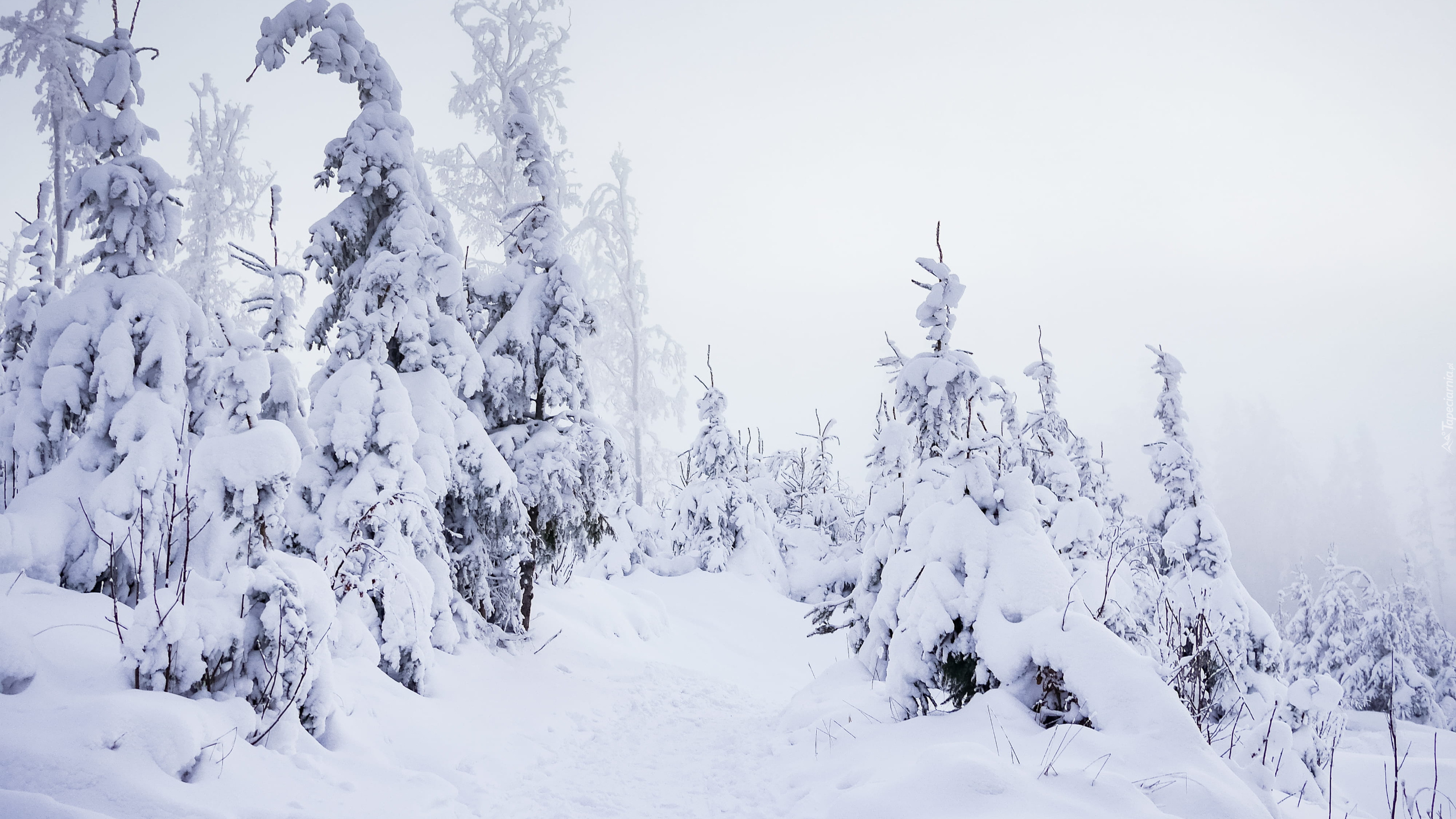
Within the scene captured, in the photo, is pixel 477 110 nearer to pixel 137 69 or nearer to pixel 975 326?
pixel 137 69

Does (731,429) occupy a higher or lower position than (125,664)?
higher

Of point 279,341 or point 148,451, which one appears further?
point 279,341

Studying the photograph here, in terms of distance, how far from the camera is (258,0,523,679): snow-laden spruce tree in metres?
6.18

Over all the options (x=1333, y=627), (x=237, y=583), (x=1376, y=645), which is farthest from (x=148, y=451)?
(x=1333, y=627)

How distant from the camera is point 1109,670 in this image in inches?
173

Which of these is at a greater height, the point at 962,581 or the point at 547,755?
the point at 962,581

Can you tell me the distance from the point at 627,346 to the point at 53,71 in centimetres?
1699

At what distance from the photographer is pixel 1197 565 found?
12.1m

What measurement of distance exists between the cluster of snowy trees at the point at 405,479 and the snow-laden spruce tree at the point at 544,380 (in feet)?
0.15

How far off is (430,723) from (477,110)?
1918 cm

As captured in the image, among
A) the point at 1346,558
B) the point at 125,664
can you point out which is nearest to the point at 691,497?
the point at 125,664

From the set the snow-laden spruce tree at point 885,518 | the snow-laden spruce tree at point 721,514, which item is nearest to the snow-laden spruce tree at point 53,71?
the snow-laden spruce tree at point 721,514

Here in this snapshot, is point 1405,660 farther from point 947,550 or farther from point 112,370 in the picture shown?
point 112,370

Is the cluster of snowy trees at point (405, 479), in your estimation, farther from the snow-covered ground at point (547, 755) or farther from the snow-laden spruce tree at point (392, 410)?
the snow-covered ground at point (547, 755)
